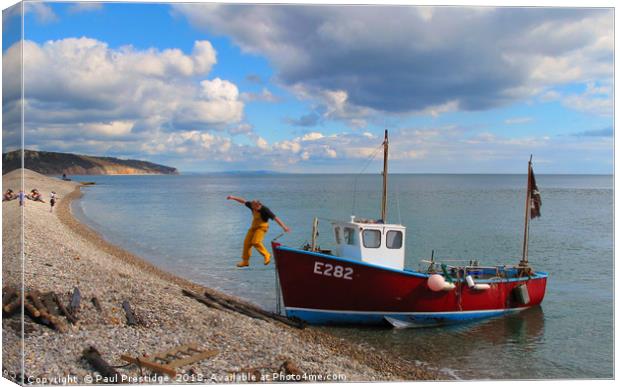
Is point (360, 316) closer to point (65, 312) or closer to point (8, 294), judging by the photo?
point (65, 312)

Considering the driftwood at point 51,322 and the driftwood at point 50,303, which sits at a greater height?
the driftwood at point 50,303

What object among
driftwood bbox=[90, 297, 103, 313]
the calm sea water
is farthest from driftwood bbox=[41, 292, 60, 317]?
the calm sea water

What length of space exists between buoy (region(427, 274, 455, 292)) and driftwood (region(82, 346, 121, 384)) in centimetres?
A: 885

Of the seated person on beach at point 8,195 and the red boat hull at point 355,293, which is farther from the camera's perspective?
the red boat hull at point 355,293

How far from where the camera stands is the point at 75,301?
1130 centimetres

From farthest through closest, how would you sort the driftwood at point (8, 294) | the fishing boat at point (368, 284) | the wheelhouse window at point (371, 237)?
the wheelhouse window at point (371, 237) → the fishing boat at point (368, 284) → the driftwood at point (8, 294)

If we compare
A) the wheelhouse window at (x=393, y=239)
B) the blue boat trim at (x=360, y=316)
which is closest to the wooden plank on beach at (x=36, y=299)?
the blue boat trim at (x=360, y=316)

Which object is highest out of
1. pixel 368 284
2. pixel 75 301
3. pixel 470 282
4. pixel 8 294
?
pixel 8 294

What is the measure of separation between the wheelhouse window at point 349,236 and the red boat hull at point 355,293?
3.28 feet

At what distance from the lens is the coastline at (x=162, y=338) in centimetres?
933

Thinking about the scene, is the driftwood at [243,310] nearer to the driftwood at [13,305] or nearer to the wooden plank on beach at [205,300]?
the wooden plank on beach at [205,300]

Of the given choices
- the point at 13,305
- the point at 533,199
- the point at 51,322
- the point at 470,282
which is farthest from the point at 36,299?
the point at 533,199

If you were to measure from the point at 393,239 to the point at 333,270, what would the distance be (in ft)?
6.68

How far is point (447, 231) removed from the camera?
39.4m
